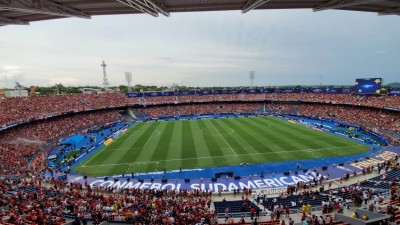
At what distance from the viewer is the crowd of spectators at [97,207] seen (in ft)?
46.7

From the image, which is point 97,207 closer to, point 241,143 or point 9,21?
point 9,21

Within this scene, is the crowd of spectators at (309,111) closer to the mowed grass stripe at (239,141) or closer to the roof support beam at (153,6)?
the mowed grass stripe at (239,141)

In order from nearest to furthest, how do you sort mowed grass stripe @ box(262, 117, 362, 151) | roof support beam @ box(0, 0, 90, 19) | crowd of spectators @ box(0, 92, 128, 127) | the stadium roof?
roof support beam @ box(0, 0, 90, 19), the stadium roof, mowed grass stripe @ box(262, 117, 362, 151), crowd of spectators @ box(0, 92, 128, 127)

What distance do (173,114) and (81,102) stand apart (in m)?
25.6

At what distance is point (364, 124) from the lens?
4788 cm

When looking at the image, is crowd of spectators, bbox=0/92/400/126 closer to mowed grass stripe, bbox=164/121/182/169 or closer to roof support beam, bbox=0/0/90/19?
mowed grass stripe, bbox=164/121/182/169

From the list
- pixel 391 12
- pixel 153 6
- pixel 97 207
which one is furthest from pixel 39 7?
pixel 391 12

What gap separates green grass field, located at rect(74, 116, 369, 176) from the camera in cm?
3086

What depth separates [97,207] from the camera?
16672mm

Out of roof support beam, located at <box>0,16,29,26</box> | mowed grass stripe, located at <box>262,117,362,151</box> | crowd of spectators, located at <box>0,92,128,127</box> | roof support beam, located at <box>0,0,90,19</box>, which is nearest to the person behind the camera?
roof support beam, located at <box>0,0,90,19</box>

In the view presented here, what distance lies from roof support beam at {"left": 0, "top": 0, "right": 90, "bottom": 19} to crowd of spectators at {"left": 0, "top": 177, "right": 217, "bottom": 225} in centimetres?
1083

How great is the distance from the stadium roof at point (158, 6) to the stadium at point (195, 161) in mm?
77

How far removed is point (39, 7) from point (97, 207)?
12.7m

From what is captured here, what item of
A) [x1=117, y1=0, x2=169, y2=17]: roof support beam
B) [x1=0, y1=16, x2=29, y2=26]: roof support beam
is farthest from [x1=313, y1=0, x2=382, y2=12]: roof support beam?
[x1=0, y1=16, x2=29, y2=26]: roof support beam
